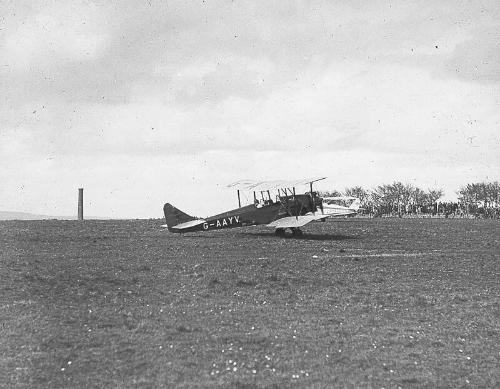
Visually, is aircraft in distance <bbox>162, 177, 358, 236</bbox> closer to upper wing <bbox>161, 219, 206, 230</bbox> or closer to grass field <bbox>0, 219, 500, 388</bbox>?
upper wing <bbox>161, 219, 206, 230</bbox>

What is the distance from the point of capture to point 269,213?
31.8 meters

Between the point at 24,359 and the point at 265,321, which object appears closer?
the point at 24,359

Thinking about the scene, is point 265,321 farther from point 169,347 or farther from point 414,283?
point 414,283

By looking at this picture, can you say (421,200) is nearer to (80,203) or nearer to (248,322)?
(80,203)

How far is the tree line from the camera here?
380ft

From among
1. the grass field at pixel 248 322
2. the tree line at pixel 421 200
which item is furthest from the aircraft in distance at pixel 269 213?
the tree line at pixel 421 200

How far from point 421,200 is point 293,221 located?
4711 inches

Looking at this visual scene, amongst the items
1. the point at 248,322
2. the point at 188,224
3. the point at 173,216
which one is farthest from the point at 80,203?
the point at 248,322

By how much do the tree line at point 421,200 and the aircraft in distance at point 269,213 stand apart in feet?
267

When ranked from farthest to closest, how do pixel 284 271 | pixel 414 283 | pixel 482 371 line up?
pixel 284 271, pixel 414 283, pixel 482 371

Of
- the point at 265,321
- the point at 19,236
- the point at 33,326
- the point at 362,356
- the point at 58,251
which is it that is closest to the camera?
the point at 362,356

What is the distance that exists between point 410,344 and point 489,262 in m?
12.8

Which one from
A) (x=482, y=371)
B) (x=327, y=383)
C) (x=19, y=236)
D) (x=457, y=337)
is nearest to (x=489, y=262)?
(x=457, y=337)

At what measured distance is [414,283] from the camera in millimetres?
14477
